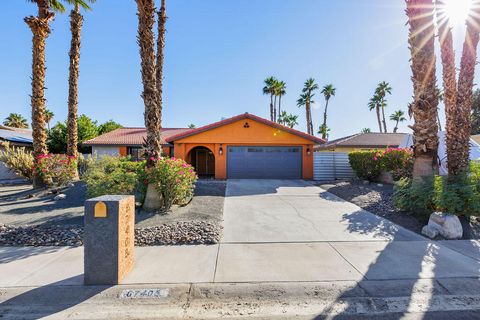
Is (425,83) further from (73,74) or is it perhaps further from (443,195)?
(73,74)

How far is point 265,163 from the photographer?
52.5 feet

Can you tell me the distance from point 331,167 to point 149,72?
42.5 ft

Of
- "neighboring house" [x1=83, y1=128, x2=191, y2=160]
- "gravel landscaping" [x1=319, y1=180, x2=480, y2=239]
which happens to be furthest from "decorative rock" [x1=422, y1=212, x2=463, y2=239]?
"neighboring house" [x1=83, y1=128, x2=191, y2=160]

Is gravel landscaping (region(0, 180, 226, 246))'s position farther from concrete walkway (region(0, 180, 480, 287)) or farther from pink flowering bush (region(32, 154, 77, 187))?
pink flowering bush (region(32, 154, 77, 187))

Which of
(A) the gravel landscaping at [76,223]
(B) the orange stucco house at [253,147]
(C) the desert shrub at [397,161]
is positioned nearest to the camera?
(A) the gravel landscaping at [76,223]

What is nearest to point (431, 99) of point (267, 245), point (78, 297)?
point (267, 245)

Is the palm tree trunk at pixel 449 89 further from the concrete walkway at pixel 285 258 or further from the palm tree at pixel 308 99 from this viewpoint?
the palm tree at pixel 308 99

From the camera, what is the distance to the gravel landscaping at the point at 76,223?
5.14 metres

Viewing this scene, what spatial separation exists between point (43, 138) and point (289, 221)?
39.9 feet

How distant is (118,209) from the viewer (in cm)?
340

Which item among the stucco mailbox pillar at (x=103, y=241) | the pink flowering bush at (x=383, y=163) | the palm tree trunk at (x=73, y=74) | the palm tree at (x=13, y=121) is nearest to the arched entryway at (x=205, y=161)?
the palm tree trunk at (x=73, y=74)

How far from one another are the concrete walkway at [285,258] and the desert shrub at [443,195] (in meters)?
0.97

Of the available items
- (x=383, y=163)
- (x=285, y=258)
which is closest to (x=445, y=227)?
(x=285, y=258)

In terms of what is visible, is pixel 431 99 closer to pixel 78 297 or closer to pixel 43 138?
pixel 78 297
